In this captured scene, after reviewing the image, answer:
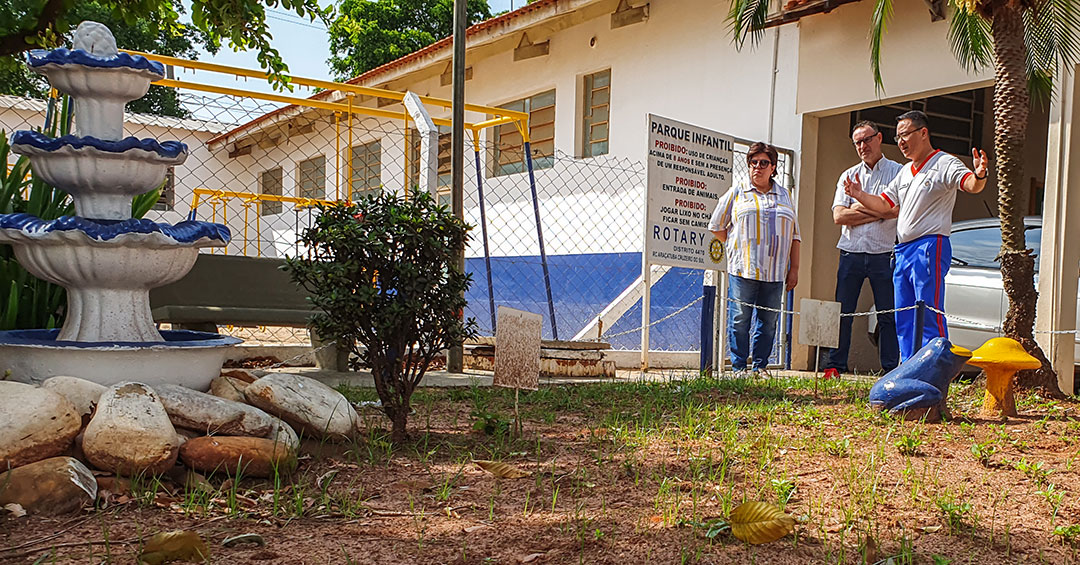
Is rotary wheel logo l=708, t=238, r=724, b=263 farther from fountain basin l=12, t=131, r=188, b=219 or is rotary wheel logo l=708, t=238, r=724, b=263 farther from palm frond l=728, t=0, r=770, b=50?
fountain basin l=12, t=131, r=188, b=219

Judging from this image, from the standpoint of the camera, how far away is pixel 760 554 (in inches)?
97.3

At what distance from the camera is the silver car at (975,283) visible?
24.7 feet

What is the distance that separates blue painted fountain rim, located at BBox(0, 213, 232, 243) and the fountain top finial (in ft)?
2.43

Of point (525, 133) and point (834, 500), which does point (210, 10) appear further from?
point (834, 500)

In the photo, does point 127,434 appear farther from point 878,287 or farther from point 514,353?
point 878,287

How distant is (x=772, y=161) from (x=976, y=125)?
6.04 meters

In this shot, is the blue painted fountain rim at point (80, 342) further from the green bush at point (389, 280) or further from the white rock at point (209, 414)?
the green bush at point (389, 280)

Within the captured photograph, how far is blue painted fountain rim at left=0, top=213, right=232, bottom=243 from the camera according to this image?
3596 mm

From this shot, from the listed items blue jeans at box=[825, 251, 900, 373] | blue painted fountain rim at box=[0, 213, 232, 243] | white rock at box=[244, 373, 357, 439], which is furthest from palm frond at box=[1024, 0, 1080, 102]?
blue painted fountain rim at box=[0, 213, 232, 243]

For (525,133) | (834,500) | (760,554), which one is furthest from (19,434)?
(525,133)

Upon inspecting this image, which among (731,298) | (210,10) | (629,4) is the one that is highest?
(629,4)

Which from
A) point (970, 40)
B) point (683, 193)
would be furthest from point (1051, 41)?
point (683, 193)

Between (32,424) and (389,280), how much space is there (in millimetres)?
1402

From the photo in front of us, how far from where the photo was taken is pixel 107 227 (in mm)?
3670
